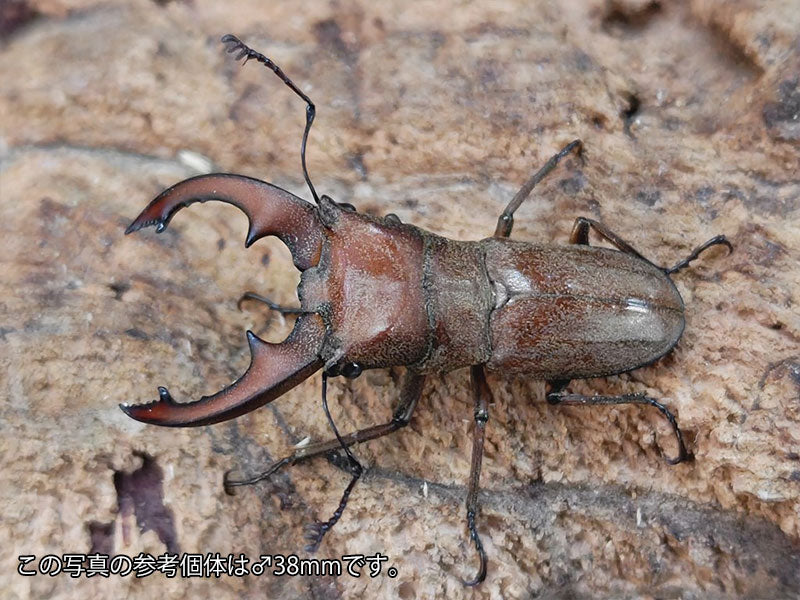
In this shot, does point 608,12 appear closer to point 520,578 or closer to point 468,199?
point 468,199

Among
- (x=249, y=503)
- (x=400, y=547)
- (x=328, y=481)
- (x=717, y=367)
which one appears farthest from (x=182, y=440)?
(x=717, y=367)

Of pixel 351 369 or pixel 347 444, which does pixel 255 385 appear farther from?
pixel 347 444

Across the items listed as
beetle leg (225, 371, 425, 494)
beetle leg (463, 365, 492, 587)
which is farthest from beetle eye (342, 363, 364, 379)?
beetle leg (463, 365, 492, 587)

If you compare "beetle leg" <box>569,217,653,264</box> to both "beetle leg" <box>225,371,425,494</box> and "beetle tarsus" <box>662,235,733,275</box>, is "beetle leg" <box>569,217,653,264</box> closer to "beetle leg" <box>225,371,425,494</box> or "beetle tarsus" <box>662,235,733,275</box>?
"beetle tarsus" <box>662,235,733,275</box>

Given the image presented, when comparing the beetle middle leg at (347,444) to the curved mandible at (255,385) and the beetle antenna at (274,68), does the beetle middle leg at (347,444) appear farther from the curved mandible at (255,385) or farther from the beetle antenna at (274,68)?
the beetle antenna at (274,68)

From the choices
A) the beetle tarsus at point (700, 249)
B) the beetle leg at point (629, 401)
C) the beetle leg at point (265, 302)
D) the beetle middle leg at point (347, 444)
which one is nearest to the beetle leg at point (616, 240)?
the beetle tarsus at point (700, 249)

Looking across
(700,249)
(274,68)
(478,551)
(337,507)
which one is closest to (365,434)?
(337,507)
